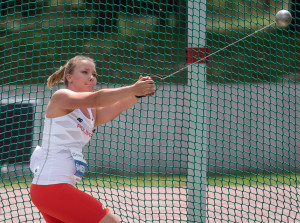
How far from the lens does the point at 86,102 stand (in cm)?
324

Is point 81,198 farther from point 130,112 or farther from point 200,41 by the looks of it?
point 130,112

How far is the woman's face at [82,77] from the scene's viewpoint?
354cm

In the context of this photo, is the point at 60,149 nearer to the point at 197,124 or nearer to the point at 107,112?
the point at 107,112

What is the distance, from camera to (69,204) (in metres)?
3.23

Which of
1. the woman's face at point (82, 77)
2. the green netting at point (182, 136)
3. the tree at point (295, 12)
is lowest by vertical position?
the green netting at point (182, 136)

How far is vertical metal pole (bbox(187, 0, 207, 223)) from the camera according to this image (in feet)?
15.4

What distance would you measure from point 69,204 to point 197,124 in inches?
69.9

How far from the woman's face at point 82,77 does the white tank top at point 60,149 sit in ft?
0.54

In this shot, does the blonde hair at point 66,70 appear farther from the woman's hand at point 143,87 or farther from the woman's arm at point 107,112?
the woman's hand at point 143,87

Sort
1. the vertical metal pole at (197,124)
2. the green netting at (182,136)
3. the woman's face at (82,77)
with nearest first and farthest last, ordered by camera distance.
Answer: the woman's face at (82,77) < the vertical metal pole at (197,124) < the green netting at (182,136)

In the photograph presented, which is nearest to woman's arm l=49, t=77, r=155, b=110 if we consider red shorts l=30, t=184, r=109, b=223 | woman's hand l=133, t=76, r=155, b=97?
woman's hand l=133, t=76, r=155, b=97

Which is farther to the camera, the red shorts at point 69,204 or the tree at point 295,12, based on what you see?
the tree at point 295,12

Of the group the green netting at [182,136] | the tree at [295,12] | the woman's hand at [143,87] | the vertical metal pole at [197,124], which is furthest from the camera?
the tree at [295,12]

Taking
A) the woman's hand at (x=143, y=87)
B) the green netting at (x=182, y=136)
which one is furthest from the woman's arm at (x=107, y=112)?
the green netting at (x=182, y=136)
